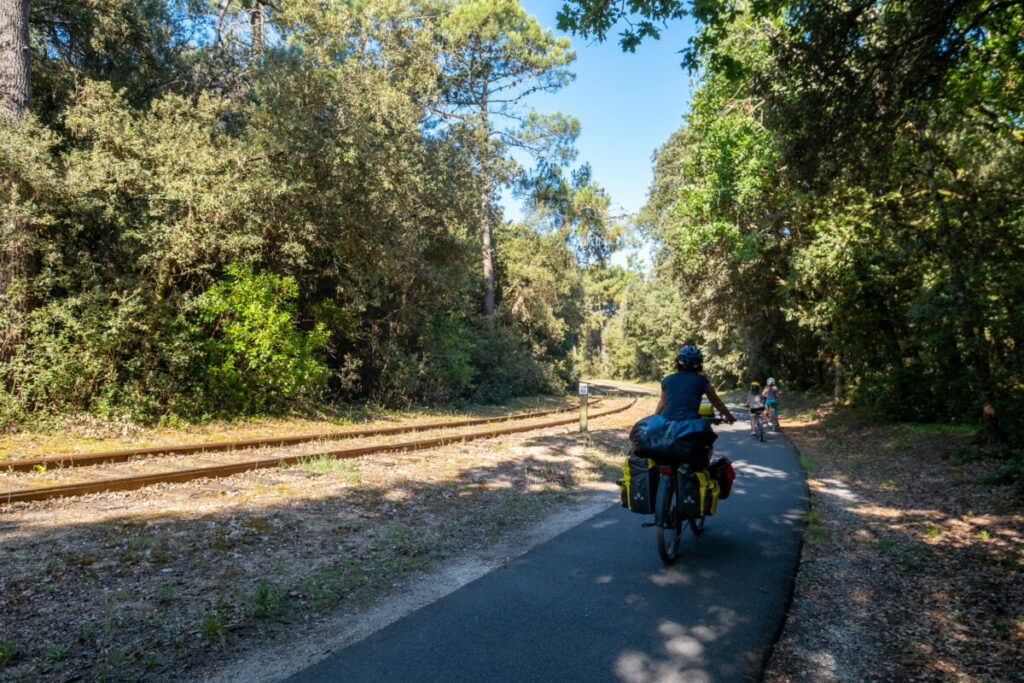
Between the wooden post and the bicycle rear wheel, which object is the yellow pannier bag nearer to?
the bicycle rear wheel

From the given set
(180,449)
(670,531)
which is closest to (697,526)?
(670,531)

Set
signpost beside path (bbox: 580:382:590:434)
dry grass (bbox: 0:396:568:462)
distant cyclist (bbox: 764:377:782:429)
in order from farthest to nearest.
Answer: distant cyclist (bbox: 764:377:782:429) < signpost beside path (bbox: 580:382:590:434) < dry grass (bbox: 0:396:568:462)

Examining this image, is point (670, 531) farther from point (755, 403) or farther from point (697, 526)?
point (755, 403)

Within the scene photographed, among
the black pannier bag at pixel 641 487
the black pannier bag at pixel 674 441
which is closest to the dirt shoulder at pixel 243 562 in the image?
the black pannier bag at pixel 641 487

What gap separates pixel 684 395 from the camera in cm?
573

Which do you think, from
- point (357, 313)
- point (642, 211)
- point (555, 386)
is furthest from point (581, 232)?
point (357, 313)

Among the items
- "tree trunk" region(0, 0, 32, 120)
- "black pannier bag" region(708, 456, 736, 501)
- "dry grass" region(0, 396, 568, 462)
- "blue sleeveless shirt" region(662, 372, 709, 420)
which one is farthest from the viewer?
"tree trunk" region(0, 0, 32, 120)

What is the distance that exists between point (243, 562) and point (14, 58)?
12.6 meters

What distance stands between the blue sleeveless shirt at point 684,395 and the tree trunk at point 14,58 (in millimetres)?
13464

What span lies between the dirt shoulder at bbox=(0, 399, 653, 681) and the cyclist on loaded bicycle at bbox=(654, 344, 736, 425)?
196cm

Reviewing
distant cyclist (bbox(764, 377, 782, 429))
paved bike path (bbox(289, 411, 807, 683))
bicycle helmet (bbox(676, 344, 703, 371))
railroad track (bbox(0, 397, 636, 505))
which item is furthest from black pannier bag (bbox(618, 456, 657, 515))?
distant cyclist (bbox(764, 377, 782, 429))

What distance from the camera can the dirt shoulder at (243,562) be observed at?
3707 mm

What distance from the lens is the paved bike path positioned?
3439 mm

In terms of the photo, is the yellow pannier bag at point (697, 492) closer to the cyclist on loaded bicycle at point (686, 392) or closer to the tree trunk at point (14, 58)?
the cyclist on loaded bicycle at point (686, 392)
